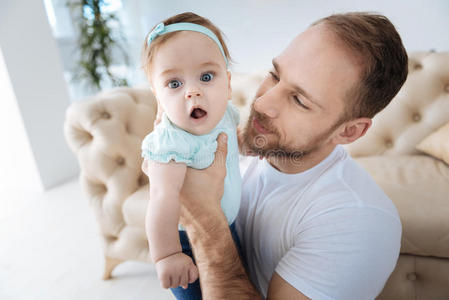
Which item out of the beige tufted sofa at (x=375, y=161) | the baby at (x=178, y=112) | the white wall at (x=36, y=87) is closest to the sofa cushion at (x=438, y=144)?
the beige tufted sofa at (x=375, y=161)

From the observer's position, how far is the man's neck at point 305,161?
0.92m

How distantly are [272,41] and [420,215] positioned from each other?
4.06 feet

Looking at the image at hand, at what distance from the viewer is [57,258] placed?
1.96 m

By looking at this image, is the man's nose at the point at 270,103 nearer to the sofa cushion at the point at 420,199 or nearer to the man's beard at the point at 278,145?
the man's beard at the point at 278,145

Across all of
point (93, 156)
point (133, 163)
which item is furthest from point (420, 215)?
point (93, 156)

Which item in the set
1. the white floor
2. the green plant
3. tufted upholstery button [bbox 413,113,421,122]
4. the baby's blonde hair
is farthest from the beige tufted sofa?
the green plant

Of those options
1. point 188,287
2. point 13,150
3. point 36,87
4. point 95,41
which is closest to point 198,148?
point 188,287

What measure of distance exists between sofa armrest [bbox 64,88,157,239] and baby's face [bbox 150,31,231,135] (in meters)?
0.92

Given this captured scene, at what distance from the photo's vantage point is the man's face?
0.79m

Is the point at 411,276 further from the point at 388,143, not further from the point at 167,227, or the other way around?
the point at 167,227

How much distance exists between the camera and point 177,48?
70 cm

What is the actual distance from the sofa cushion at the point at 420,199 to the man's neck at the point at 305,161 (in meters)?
0.55

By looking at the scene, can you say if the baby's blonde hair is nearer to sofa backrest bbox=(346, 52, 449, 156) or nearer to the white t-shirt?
the white t-shirt

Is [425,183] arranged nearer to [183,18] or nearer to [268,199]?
[268,199]
